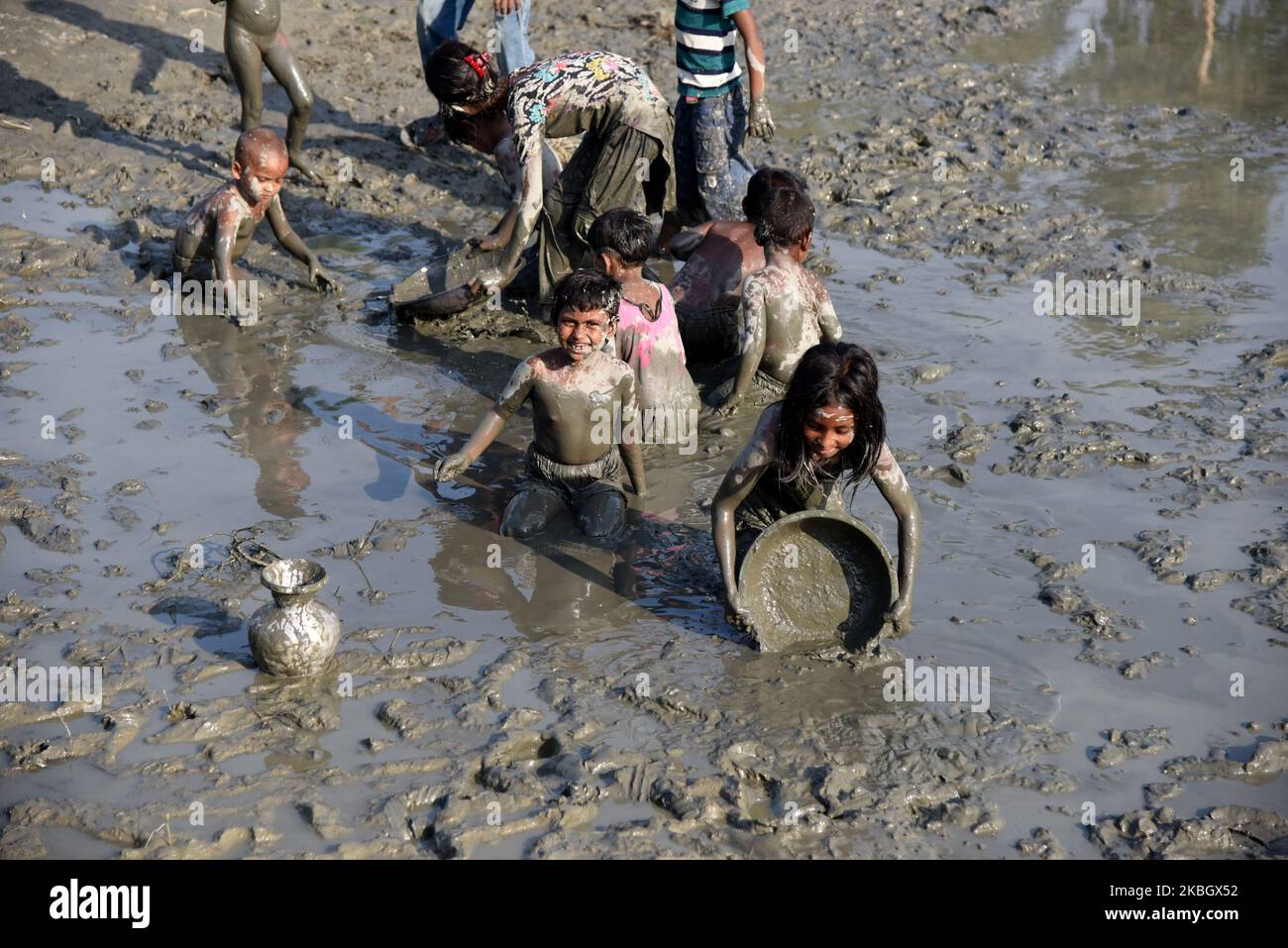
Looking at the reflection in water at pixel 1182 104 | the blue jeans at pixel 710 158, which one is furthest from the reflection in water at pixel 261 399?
the reflection in water at pixel 1182 104

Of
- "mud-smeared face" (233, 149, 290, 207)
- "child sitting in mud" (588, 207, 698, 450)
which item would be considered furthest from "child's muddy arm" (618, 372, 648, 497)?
"mud-smeared face" (233, 149, 290, 207)

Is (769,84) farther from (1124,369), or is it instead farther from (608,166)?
(1124,369)

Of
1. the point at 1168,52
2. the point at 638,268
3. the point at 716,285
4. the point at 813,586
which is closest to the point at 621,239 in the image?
the point at 638,268

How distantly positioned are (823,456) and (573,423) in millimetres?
1201

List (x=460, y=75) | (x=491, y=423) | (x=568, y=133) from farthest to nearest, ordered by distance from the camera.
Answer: (x=568, y=133)
(x=460, y=75)
(x=491, y=423)

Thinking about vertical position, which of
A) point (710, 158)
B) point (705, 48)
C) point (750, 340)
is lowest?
point (750, 340)

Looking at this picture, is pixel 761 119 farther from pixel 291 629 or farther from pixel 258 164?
pixel 291 629

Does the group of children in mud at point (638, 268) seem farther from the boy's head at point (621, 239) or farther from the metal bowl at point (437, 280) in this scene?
the metal bowl at point (437, 280)

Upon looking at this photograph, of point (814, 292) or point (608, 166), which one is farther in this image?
point (608, 166)

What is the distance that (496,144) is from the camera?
21.0 ft

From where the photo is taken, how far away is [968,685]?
3982 mm

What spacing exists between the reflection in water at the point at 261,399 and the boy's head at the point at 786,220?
2.15 metres
